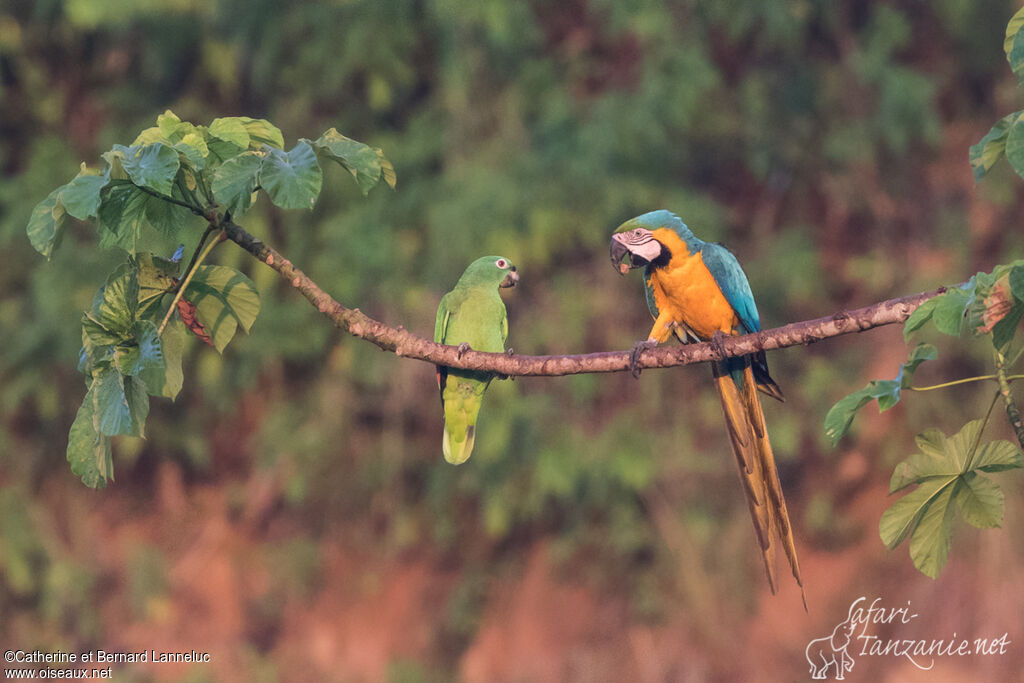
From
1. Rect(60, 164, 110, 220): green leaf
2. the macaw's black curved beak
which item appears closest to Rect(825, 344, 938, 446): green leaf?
the macaw's black curved beak

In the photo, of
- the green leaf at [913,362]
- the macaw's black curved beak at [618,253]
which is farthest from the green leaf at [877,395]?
the macaw's black curved beak at [618,253]

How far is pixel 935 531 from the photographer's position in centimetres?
190

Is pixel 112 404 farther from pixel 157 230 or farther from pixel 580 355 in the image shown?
pixel 580 355

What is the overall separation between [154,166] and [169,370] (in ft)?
1.27

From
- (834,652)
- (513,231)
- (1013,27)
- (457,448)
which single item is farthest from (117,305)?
(834,652)

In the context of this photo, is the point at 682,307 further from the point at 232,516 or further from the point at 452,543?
the point at 232,516

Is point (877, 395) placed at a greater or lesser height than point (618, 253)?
lesser

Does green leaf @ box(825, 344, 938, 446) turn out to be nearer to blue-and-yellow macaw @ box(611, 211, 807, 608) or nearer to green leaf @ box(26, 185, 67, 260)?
blue-and-yellow macaw @ box(611, 211, 807, 608)

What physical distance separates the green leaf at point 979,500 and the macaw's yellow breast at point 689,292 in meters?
0.88

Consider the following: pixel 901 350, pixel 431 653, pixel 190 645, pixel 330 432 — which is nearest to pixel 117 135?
pixel 330 432

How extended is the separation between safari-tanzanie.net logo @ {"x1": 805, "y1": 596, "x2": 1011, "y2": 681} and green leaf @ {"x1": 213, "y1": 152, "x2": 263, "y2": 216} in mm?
6231

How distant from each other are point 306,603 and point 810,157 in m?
5.68

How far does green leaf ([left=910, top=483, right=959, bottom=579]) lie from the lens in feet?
6.19

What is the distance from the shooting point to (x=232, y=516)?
29.1 ft
